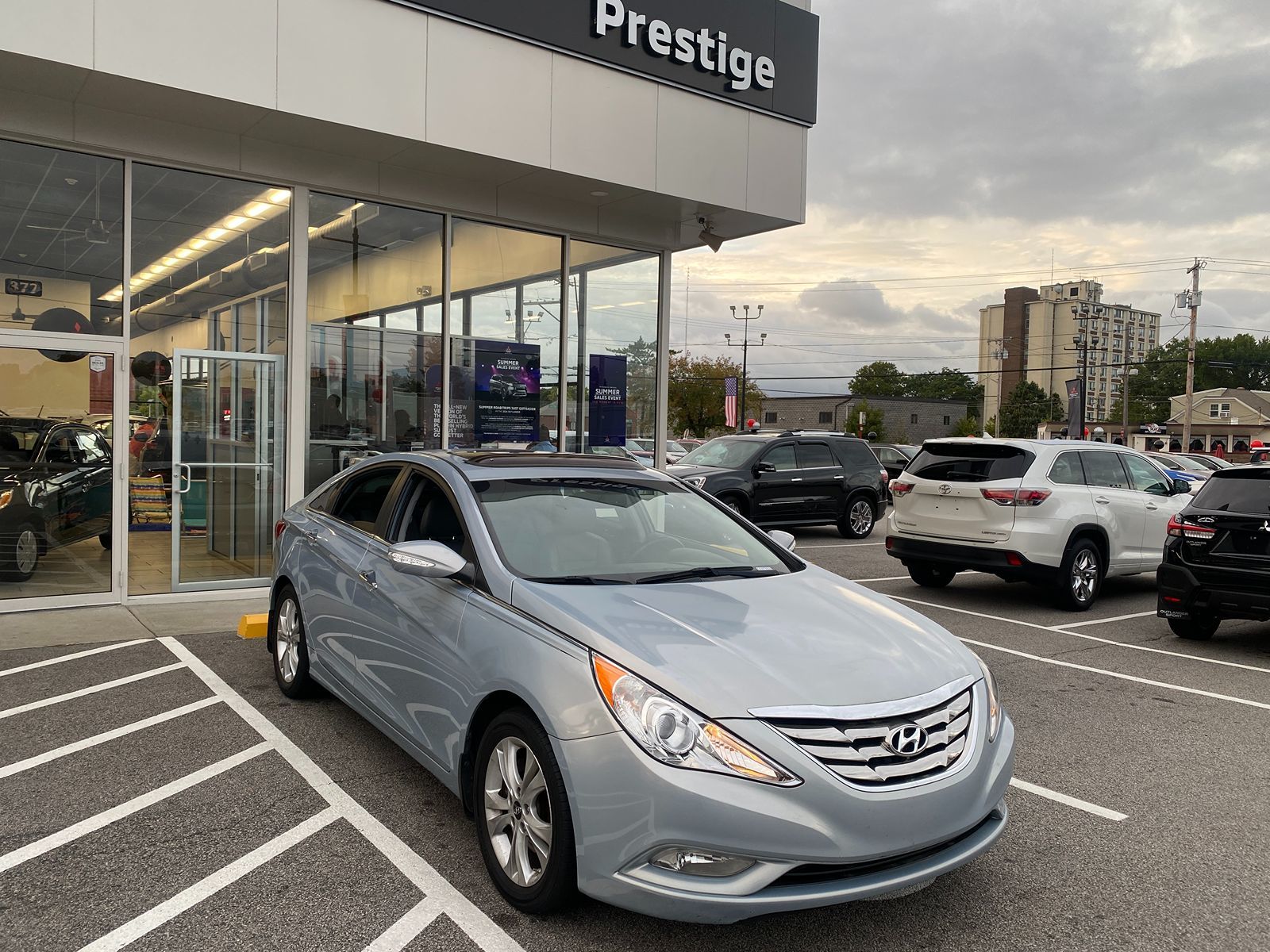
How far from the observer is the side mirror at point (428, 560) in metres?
3.77

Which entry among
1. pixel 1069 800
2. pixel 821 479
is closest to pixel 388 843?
pixel 1069 800

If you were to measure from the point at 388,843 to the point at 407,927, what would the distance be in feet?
2.21

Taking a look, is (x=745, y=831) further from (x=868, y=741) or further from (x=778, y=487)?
(x=778, y=487)

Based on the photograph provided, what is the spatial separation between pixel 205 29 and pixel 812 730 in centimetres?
751

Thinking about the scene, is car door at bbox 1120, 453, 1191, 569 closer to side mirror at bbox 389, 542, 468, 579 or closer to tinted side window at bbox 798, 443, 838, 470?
tinted side window at bbox 798, 443, 838, 470

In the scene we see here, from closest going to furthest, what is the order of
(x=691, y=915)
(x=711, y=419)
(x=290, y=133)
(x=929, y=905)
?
(x=691, y=915) < (x=929, y=905) < (x=290, y=133) < (x=711, y=419)

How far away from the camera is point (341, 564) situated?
4945 mm

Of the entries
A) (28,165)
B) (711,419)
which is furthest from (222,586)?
(711,419)

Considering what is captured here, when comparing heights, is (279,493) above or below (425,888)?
above

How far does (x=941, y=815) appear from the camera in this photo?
2.98m

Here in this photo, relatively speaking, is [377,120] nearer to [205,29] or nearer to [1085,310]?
[205,29]

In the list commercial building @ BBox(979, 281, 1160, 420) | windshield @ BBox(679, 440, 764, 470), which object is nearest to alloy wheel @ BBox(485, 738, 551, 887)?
windshield @ BBox(679, 440, 764, 470)

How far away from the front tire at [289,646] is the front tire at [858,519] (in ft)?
39.6

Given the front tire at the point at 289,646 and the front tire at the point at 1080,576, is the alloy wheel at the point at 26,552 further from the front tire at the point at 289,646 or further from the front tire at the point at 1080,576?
the front tire at the point at 1080,576
